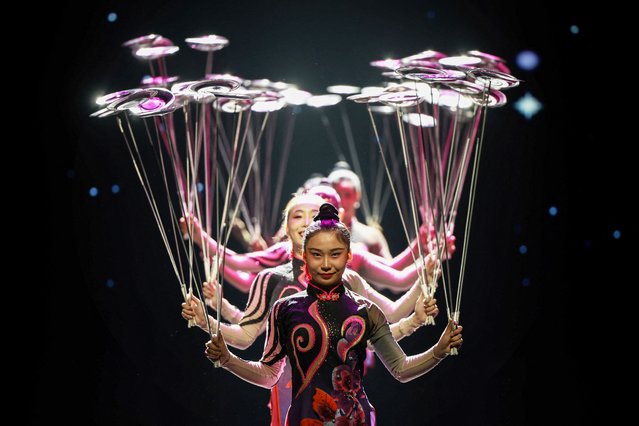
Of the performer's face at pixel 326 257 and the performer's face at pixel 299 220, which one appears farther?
the performer's face at pixel 299 220

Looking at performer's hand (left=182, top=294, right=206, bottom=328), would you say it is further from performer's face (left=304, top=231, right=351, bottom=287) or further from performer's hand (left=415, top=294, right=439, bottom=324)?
performer's hand (left=415, top=294, right=439, bottom=324)

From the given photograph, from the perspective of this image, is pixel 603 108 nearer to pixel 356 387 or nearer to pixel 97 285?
pixel 356 387

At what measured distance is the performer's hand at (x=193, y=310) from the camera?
2.95 meters

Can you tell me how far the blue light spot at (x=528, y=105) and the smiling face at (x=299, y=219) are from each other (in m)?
1.38

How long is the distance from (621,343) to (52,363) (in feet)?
9.52

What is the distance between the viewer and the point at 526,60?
4148mm

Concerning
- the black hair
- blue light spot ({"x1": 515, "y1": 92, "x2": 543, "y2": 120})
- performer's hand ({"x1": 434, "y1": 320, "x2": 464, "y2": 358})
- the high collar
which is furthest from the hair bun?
blue light spot ({"x1": 515, "y1": 92, "x2": 543, "y2": 120})

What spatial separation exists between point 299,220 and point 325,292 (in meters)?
0.77

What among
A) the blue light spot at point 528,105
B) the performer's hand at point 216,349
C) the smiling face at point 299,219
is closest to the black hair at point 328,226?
the performer's hand at point 216,349

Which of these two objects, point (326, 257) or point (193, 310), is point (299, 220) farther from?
point (326, 257)

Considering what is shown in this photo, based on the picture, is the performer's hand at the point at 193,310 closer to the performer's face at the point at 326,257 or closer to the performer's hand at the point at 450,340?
the performer's face at the point at 326,257

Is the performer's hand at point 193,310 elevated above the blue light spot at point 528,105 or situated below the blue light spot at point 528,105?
below

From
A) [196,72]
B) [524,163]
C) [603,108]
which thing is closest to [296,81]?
[196,72]

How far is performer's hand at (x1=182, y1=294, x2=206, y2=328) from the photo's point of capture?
2.95 metres
